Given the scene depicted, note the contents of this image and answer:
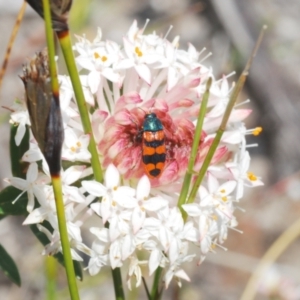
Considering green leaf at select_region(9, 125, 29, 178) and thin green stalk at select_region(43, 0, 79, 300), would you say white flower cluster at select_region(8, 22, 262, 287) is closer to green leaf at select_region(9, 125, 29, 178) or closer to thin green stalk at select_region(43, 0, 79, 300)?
green leaf at select_region(9, 125, 29, 178)

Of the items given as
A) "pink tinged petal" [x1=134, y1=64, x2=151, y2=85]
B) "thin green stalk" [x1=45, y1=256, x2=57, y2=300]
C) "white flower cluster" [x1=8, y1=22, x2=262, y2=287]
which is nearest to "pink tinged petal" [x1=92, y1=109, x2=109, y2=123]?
"white flower cluster" [x1=8, y1=22, x2=262, y2=287]

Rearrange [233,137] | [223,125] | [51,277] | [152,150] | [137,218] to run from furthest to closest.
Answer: [51,277] → [233,137] → [152,150] → [137,218] → [223,125]

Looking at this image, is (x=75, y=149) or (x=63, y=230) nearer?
(x=63, y=230)

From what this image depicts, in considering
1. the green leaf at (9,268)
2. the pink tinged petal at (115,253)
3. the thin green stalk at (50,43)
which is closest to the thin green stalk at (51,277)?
the green leaf at (9,268)

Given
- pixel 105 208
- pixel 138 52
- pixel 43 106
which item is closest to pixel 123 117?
pixel 138 52

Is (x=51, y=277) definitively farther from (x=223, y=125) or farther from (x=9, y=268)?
(x=223, y=125)

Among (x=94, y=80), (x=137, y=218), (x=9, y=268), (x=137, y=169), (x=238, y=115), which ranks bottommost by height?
(x=9, y=268)

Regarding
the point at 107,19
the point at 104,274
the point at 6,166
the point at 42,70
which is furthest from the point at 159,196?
the point at 107,19

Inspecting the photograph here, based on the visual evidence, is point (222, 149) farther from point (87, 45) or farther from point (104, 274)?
point (104, 274)
